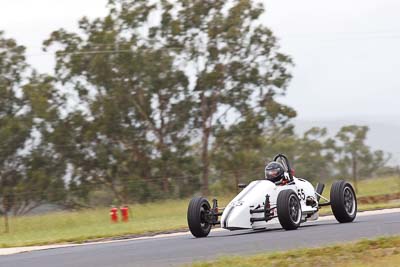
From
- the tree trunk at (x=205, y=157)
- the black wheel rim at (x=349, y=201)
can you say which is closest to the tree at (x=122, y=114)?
the tree trunk at (x=205, y=157)

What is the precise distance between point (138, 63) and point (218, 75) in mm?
4367

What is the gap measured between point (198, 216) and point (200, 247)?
2460 millimetres

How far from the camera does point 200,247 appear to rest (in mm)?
16406

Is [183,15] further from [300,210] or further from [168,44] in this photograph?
[300,210]

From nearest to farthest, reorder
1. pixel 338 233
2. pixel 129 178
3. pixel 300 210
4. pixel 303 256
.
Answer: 1. pixel 303 256
2. pixel 338 233
3. pixel 300 210
4. pixel 129 178

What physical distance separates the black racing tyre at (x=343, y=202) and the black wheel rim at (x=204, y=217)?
2837 mm

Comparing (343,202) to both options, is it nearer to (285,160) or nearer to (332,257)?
(285,160)

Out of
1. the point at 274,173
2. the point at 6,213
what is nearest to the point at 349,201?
the point at 274,173

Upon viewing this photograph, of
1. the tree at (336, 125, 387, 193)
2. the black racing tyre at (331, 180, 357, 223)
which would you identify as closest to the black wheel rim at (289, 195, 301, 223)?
the black racing tyre at (331, 180, 357, 223)

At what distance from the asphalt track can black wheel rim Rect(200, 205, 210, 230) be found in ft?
1.06

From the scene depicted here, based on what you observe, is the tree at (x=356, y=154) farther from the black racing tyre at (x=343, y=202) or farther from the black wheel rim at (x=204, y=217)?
the black wheel rim at (x=204, y=217)

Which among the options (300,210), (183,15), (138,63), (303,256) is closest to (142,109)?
(138,63)

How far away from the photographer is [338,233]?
1747 centimetres

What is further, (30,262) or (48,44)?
(48,44)
